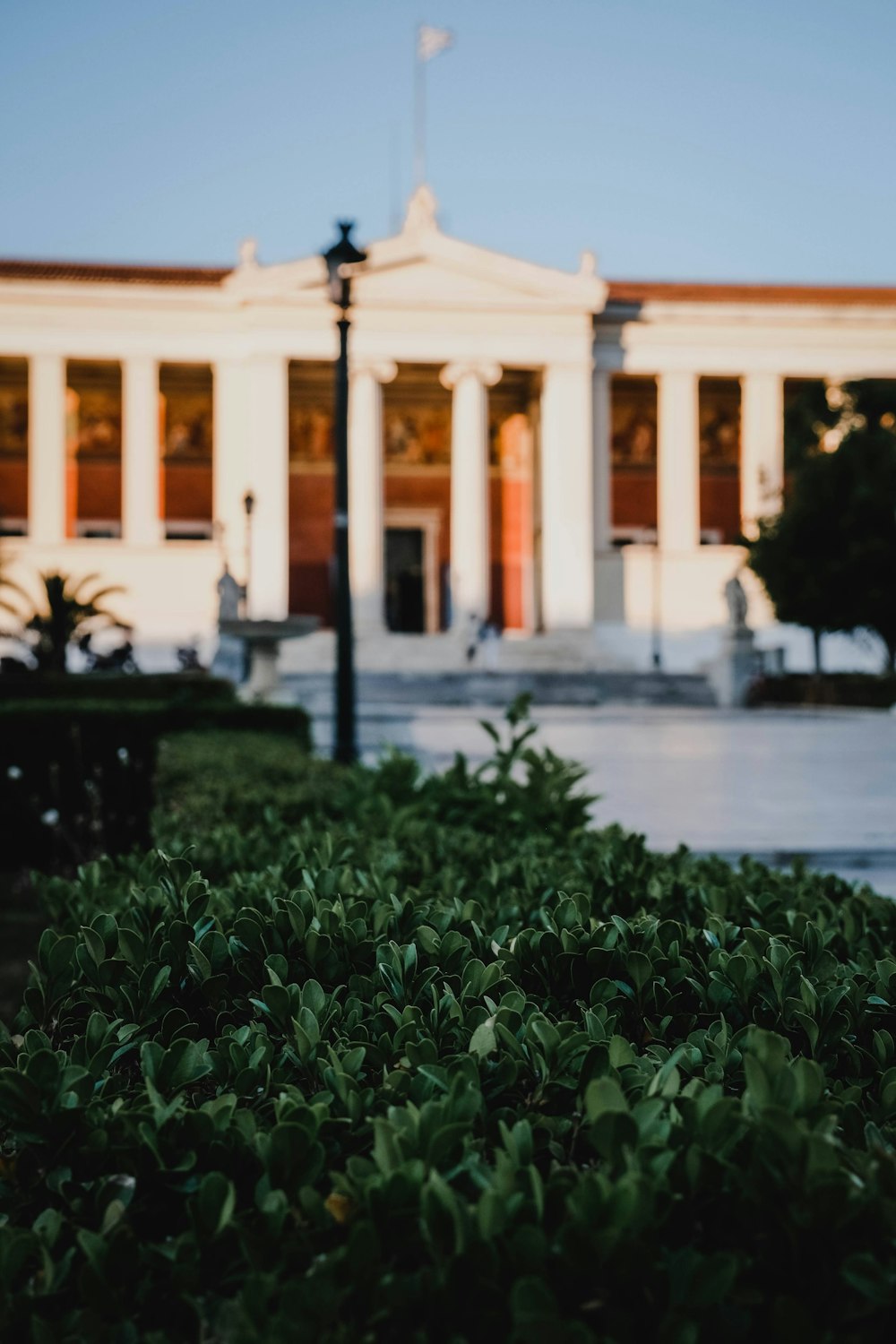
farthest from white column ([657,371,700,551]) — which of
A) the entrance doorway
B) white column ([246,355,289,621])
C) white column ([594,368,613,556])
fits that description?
white column ([246,355,289,621])

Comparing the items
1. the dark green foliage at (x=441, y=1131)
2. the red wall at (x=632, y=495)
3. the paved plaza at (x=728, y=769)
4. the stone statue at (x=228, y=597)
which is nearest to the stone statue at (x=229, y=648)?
the stone statue at (x=228, y=597)

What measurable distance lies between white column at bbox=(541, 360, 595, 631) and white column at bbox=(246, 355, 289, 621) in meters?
7.29

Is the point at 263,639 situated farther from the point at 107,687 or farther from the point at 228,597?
the point at 228,597

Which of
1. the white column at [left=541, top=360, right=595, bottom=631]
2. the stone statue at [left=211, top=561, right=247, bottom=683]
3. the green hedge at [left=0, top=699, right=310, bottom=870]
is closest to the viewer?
the green hedge at [left=0, top=699, right=310, bottom=870]

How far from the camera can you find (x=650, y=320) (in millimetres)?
36812

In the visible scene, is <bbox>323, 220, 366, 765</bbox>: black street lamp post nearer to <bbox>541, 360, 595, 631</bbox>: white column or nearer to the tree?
the tree

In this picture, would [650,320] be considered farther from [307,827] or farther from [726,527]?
[307,827]

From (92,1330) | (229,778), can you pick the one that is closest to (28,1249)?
(92,1330)

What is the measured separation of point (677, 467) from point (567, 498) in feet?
11.7

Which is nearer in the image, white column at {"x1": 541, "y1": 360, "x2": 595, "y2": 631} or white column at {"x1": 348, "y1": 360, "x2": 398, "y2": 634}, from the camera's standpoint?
white column at {"x1": 348, "y1": 360, "x2": 398, "y2": 634}

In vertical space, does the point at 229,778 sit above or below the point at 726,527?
below

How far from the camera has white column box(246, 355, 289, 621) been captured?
1357 inches

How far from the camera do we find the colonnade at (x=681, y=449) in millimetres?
36938

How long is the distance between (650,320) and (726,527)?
22.0 feet
